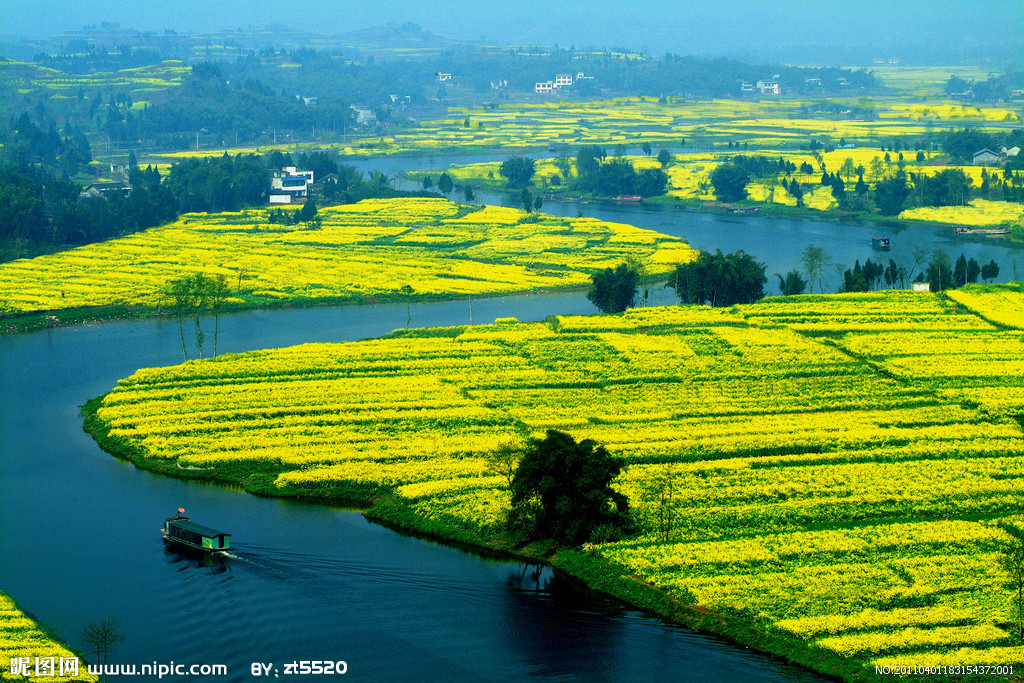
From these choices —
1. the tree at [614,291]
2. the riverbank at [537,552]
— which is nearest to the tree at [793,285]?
the tree at [614,291]

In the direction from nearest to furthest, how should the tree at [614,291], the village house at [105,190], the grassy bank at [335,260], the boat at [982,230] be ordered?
the tree at [614,291]
the grassy bank at [335,260]
the boat at [982,230]
the village house at [105,190]

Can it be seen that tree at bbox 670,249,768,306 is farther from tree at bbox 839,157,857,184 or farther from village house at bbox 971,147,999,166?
village house at bbox 971,147,999,166

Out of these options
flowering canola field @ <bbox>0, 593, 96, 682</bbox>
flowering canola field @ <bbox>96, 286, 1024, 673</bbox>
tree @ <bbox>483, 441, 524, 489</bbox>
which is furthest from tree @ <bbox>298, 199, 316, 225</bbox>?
flowering canola field @ <bbox>0, 593, 96, 682</bbox>

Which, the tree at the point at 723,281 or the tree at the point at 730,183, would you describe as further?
the tree at the point at 730,183

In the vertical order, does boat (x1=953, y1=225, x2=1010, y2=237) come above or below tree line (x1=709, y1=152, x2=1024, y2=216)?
below

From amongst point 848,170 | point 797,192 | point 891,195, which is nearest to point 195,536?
point 891,195

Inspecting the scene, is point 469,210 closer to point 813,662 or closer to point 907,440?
point 907,440

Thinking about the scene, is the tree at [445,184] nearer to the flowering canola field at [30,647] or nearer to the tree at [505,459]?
the tree at [505,459]
